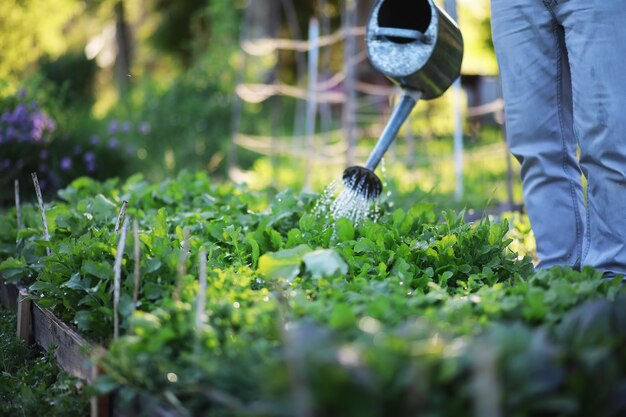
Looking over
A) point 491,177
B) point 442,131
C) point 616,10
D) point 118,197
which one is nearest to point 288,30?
point 442,131

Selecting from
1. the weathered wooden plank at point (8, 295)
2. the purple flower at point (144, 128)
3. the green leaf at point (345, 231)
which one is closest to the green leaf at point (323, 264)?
the green leaf at point (345, 231)

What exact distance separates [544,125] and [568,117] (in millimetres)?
95

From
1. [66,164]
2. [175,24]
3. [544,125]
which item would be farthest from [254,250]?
[175,24]

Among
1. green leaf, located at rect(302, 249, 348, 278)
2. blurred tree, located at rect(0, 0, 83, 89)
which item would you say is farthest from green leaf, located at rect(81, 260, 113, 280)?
blurred tree, located at rect(0, 0, 83, 89)

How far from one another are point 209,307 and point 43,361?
3.00ft

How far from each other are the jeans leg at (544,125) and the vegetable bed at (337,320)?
172 millimetres

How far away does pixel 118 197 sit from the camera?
3.55 meters

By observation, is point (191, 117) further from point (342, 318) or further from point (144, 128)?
point (342, 318)

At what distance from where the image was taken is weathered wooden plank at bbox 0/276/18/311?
303 centimetres

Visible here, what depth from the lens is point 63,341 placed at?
2.21m

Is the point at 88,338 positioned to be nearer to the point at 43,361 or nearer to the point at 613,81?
the point at 43,361

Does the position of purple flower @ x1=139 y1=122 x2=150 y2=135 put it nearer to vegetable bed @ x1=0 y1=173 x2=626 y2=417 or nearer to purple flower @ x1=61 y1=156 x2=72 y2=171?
purple flower @ x1=61 y1=156 x2=72 y2=171

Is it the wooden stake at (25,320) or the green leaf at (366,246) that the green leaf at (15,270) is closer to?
the wooden stake at (25,320)

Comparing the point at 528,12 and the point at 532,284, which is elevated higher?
the point at 528,12
